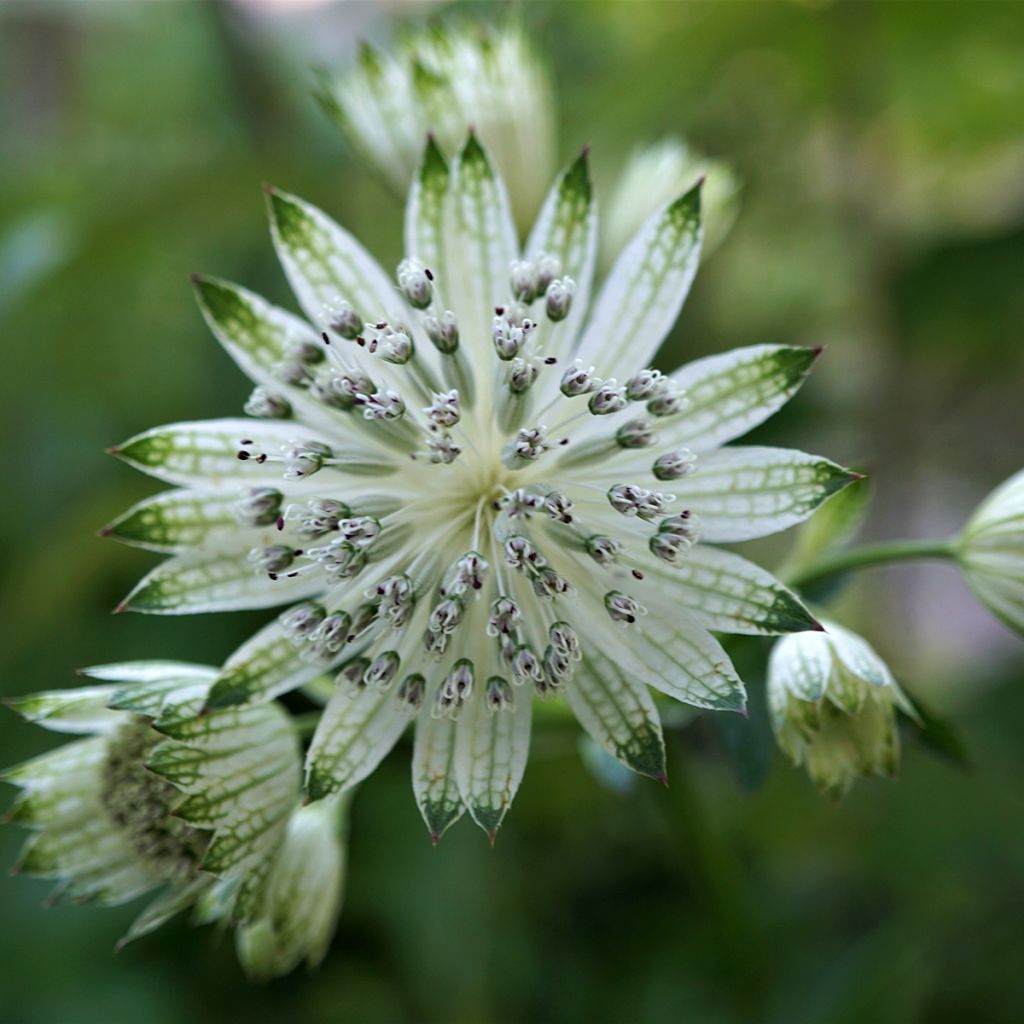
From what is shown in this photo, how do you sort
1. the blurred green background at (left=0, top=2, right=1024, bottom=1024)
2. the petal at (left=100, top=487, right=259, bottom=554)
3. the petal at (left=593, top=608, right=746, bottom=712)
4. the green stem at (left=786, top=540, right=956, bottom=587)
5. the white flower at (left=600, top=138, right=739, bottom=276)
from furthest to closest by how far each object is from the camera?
the blurred green background at (left=0, top=2, right=1024, bottom=1024), the white flower at (left=600, top=138, right=739, bottom=276), the green stem at (left=786, top=540, right=956, bottom=587), the petal at (left=100, top=487, right=259, bottom=554), the petal at (left=593, top=608, right=746, bottom=712)

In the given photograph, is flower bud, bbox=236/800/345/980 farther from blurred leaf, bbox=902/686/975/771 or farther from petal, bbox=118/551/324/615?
blurred leaf, bbox=902/686/975/771

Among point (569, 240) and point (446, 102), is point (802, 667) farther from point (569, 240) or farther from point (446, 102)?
point (446, 102)

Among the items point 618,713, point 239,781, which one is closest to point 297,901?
point 239,781

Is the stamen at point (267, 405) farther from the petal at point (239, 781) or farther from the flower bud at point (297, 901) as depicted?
the flower bud at point (297, 901)

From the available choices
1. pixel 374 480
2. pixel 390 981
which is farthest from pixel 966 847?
pixel 374 480

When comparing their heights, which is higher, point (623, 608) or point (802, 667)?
point (623, 608)

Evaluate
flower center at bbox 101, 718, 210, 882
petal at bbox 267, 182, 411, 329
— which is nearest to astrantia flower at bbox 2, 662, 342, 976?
flower center at bbox 101, 718, 210, 882

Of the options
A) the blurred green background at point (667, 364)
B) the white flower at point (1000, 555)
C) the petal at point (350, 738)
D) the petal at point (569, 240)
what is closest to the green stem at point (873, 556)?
the white flower at point (1000, 555)

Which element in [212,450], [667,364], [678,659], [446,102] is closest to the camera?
[678,659]
